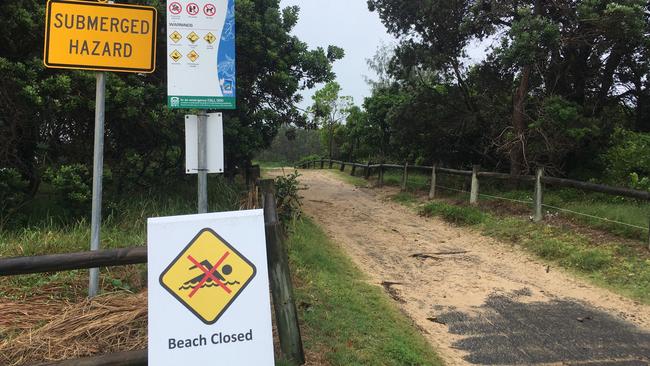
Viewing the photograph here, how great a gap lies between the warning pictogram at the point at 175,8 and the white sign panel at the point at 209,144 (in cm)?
75

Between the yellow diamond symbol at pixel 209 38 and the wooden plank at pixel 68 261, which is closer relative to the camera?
the wooden plank at pixel 68 261

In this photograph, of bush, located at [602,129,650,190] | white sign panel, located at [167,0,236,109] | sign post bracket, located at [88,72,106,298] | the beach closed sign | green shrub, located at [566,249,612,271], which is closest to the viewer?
the beach closed sign

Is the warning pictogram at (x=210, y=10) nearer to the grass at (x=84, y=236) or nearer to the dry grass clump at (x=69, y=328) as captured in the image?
the dry grass clump at (x=69, y=328)

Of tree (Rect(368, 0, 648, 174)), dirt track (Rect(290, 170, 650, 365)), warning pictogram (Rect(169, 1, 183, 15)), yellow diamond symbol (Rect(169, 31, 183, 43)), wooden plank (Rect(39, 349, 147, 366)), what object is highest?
tree (Rect(368, 0, 648, 174))

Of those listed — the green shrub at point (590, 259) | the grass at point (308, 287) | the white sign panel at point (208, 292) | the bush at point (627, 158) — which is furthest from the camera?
the bush at point (627, 158)

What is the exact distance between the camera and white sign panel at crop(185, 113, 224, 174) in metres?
3.87

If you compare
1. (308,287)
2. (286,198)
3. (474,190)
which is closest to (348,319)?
(308,287)

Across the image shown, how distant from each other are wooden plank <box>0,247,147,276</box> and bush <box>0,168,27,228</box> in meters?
3.85

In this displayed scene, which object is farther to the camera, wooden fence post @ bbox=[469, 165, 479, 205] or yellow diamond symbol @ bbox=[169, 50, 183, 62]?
wooden fence post @ bbox=[469, 165, 479, 205]

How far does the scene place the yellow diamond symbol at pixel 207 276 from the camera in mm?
2830

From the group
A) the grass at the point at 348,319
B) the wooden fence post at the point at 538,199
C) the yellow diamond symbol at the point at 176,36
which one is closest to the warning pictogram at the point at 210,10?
the yellow diamond symbol at the point at 176,36

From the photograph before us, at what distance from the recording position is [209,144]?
393 centimetres

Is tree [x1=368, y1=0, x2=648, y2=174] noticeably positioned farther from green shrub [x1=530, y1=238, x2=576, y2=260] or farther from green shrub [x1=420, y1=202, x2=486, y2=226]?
green shrub [x1=530, y1=238, x2=576, y2=260]

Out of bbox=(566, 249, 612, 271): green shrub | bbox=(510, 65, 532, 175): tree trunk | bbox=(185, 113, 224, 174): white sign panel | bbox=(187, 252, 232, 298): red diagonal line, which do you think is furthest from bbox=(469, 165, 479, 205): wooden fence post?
bbox=(187, 252, 232, 298): red diagonal line
